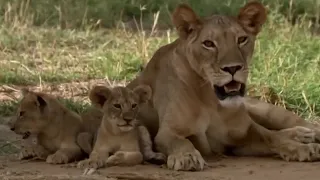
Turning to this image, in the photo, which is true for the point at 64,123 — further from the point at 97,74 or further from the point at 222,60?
the point at 97,74

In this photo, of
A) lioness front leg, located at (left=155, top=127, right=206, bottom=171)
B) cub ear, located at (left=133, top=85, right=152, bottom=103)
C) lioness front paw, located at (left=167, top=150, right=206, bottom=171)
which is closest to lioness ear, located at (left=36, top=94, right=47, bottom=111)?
cub ear, located at (left=133, top=85, right=152, bottom=103)

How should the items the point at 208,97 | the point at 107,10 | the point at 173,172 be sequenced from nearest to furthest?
1. the point at 173,172
2. the point at 208,97
3. the point at 107,10

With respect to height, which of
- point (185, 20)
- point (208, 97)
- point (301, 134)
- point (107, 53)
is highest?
point (185, 20)

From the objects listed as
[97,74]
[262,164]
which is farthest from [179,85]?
[97,74]

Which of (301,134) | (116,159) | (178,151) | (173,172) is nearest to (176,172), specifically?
(173,172)

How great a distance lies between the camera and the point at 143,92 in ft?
17.7

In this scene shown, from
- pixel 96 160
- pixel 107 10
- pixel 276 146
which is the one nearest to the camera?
pixel 96 160

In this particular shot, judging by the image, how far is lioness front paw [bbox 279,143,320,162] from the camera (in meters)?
5.50

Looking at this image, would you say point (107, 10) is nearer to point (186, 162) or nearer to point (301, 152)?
point (301, 152)

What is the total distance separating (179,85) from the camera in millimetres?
5637

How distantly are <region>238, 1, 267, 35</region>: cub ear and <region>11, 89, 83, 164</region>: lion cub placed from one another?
1.09 m

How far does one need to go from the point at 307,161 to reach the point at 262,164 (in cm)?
25

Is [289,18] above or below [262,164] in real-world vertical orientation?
above

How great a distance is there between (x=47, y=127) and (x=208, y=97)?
0.91 m
